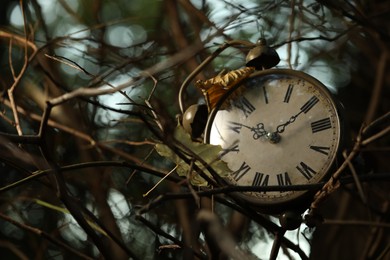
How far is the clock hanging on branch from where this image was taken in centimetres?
148

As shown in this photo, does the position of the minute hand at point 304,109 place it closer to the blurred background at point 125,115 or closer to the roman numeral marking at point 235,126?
the roman numeral marking at point 235,126

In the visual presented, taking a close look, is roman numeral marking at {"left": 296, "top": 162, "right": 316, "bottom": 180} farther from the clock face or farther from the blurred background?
the blurred background

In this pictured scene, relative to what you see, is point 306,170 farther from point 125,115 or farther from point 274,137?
point 125,115

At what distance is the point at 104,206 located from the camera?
267cm

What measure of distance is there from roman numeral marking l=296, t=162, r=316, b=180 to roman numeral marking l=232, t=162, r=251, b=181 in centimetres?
10

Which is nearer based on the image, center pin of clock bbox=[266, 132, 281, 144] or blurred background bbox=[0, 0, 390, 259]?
center pin of clock bbox=[266, 132, 281, 144]

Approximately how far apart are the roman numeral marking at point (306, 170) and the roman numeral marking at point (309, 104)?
10cm

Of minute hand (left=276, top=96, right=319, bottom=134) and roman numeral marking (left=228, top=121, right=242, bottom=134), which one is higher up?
roman numeral marking (left=228, top=121, right=242, bottom=134)

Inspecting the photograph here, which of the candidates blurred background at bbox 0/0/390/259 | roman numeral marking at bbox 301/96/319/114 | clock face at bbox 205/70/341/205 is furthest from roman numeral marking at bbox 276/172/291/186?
blurred background at bbox 0/0/390/259

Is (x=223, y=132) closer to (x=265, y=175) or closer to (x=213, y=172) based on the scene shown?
(x=265, y=175)

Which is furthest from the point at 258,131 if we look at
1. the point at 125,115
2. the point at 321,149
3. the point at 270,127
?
the point at 125,115

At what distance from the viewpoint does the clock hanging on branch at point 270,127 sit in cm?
148

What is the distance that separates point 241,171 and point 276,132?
0.09 m

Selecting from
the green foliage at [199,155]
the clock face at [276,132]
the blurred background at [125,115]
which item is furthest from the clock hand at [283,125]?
the blurred background at [125,115]
